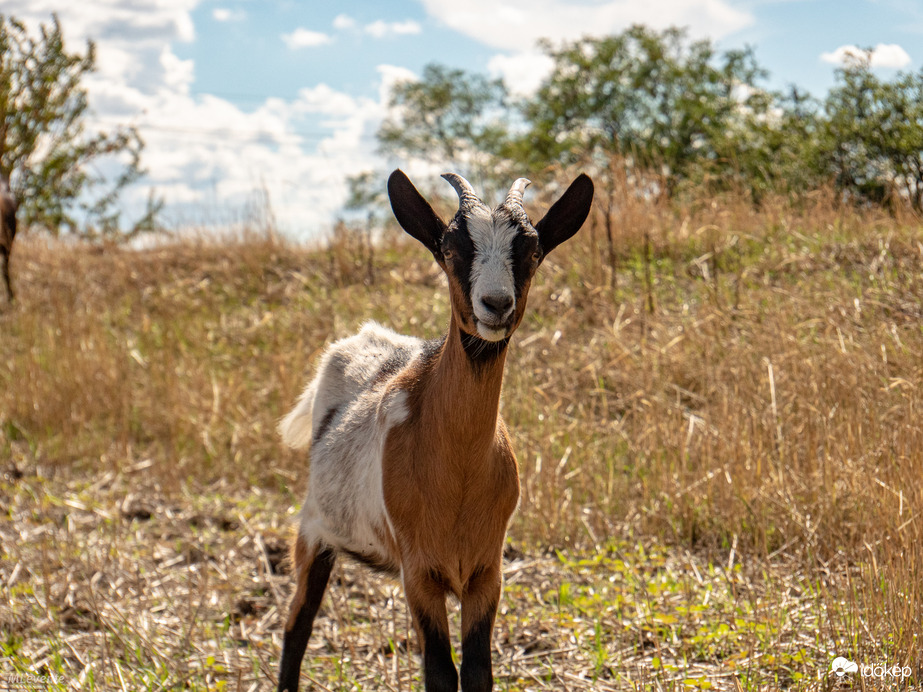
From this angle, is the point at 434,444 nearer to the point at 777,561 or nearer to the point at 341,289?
the point at 777,561

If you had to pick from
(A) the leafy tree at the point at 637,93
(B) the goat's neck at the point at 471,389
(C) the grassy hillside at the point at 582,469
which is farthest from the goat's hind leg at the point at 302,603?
(A) the leafy tree at the point at 637,93

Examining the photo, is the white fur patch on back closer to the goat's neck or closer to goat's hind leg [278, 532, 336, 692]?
goat's hind leg [278, 532, 336, 692]

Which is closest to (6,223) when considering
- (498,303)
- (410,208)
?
(410,208)

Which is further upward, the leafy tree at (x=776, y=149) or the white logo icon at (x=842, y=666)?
the leafy tree at (x=776, y=149)

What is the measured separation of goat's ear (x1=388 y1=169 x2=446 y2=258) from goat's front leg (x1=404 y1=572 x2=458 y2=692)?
122cm

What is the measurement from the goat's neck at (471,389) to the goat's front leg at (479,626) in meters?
0.55

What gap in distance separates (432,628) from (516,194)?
1.60 metres

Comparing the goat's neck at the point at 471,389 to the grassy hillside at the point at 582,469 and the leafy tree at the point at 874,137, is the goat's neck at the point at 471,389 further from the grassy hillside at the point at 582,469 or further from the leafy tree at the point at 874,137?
the leafy tree at the point at 874,137

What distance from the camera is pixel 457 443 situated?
9.61 ft

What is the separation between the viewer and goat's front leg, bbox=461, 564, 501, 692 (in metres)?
2.98

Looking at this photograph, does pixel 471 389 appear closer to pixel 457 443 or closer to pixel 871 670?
pixel 457 443

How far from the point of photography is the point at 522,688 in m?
3.79

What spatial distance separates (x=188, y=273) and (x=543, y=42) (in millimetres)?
14846

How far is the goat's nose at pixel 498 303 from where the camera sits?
2551mm
